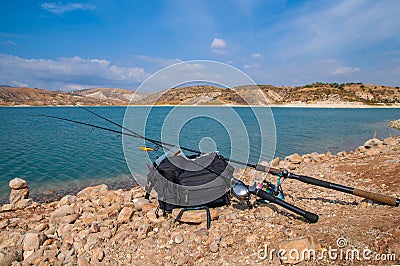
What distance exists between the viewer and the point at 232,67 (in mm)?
5602

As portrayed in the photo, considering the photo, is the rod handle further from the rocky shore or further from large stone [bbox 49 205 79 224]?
large stone [bbox 49 205 79 224]

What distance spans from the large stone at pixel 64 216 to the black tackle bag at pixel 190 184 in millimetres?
2875

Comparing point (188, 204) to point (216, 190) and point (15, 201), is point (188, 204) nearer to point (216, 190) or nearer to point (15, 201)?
point (216, 190)

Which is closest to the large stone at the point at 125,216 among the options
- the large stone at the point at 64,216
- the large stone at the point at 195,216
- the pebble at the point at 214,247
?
the large stone at the point at 195,216

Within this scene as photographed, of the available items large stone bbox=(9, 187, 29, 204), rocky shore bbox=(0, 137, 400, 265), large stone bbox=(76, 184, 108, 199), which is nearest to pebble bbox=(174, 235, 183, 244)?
rocky shore bbox=(0, 137, 400, 265)

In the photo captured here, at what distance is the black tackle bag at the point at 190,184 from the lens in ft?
16.6

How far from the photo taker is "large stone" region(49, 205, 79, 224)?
266 inches

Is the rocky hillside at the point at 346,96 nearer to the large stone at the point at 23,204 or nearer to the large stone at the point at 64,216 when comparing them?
the large stone at the point at 23,204

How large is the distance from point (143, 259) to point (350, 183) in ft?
20.3

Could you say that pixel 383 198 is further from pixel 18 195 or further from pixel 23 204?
pixel 18 195

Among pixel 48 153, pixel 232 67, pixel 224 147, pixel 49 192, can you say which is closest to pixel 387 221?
pixel 232 67

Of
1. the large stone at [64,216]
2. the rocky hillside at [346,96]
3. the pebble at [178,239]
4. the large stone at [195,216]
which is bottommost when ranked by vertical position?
the large stone at [64,216]

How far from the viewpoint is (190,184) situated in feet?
16.6

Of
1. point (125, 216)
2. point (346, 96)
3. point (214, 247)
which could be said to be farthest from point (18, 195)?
point (346, 96)
